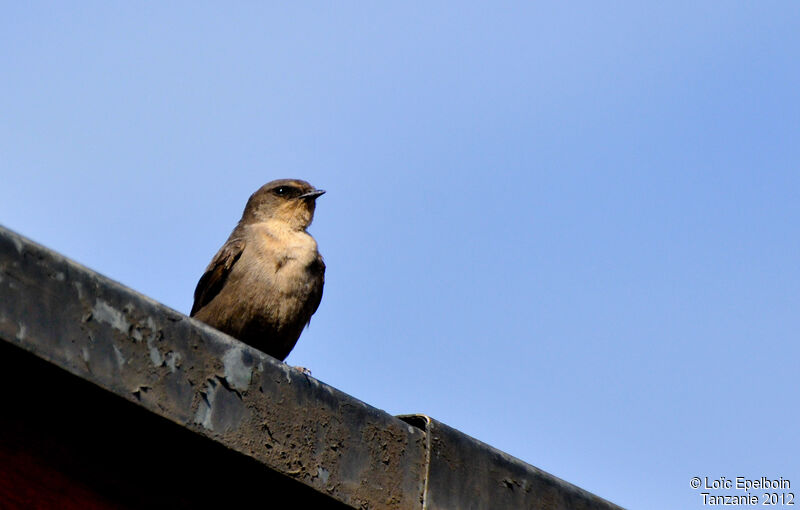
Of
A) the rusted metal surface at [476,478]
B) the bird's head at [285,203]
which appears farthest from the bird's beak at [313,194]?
the rusted metal surface at [476,478]

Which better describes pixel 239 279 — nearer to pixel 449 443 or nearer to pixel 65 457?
pixel 449 443

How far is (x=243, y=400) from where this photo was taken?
2.71m

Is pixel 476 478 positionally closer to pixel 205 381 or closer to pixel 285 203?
pixel 205 381

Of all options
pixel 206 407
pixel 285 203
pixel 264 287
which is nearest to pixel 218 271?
pixel 264 287

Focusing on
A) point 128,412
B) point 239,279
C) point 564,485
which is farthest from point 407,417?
point 239,279

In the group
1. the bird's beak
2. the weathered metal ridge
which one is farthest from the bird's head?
the weathered metal ridge

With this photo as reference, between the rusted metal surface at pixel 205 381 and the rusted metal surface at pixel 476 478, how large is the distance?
2.1 inches

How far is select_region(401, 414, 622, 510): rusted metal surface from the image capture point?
313cm

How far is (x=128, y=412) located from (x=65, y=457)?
171 millimetres

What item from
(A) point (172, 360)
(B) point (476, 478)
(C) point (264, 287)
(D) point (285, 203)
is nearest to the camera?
(A) point (172, 360)

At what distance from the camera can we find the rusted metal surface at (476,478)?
10.3 ft

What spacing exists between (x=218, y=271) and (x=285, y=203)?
3.33 feet

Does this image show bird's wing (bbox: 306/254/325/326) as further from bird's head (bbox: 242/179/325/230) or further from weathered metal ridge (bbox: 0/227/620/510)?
weathered metal ridge (bbox: 0/227/620/510)

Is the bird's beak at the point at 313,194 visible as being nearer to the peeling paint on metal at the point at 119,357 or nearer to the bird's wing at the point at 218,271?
the bird's wing at the point at 218,271
